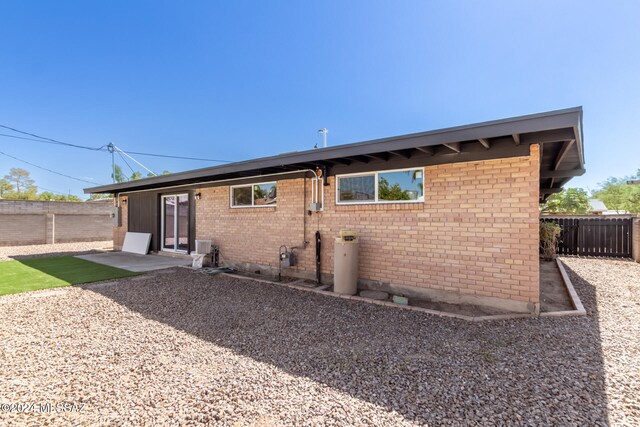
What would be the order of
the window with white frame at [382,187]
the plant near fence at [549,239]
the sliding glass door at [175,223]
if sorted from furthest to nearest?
1. the sliding glass door at [175,223]
2. the plant near fence at [549,239]
3. the window with white frame at [382,187]

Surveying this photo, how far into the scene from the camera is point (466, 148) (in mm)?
4613

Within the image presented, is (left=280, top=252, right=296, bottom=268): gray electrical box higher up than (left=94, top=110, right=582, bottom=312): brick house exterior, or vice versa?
(left=94, top=110, right=582, bottom=312): brick house exterior

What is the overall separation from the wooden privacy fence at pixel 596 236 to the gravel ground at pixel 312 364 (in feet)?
22.9

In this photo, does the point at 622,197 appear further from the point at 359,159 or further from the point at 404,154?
the point at 359,159

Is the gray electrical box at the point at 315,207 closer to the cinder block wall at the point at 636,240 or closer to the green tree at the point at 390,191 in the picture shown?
the green tree at the point at 390,191

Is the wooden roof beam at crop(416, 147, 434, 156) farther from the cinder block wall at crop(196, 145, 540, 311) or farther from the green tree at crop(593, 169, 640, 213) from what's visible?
the green tree at crop(593, 169, 640, 213)

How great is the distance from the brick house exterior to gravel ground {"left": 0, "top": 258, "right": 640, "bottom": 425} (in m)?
0.80

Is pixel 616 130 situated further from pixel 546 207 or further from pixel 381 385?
pixel 381 385

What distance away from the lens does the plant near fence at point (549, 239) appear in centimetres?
928

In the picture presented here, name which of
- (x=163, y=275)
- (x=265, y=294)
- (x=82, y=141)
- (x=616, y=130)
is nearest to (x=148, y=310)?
(x=265, y=294)

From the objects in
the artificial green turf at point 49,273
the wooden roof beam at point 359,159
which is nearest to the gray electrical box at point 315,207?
the wooden roof beam at point 359,159

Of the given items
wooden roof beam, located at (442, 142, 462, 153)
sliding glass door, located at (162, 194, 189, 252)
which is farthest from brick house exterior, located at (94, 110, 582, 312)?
sliding glass door, located at (162, 194, 189, 252)

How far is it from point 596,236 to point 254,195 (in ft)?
39.8

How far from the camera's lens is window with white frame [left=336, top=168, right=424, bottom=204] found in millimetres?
5199
